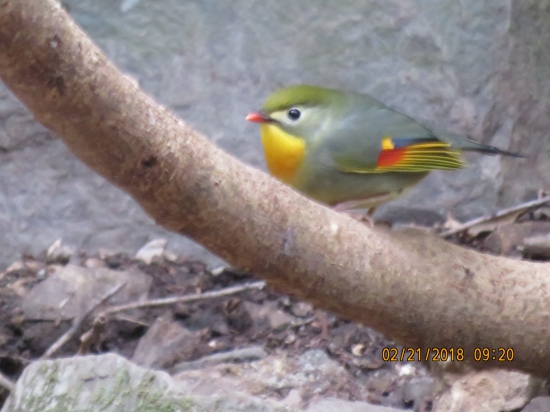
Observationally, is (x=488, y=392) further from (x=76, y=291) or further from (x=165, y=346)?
(x=76, y=291)

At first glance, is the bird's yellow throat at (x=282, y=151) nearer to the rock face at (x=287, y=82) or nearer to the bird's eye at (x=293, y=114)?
the bird's eye at (x=293, y=114)

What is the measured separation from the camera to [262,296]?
3529 millimetres

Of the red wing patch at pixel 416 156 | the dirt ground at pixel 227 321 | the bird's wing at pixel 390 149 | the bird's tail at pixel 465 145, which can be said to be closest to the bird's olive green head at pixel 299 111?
the bird's wing at pixel 390 149

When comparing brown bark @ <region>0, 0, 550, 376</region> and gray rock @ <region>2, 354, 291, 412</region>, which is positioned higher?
brown bark @ <region>0, 0, 550, 376</region>

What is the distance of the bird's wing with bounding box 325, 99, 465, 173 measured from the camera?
2.83 metres

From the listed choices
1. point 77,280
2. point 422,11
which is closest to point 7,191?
point 77,280

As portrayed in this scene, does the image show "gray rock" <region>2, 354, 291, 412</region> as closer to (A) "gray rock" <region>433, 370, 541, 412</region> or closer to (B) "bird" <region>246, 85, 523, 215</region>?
(A) "gray rock" <region>433, 370, 541, 412</region>

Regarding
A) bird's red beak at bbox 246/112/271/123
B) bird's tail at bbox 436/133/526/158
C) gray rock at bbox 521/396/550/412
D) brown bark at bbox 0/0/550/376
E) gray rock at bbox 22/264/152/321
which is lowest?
gray rock at bbox 521/396/550/412

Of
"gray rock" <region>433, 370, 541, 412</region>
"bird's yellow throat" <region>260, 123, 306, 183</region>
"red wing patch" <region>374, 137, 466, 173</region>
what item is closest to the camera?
"gray rock" <region>433, 370, 541, 412</region>

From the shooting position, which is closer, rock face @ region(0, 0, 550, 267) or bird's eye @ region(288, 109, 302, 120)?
bird's eye @ region(288, 109, 302, 120)

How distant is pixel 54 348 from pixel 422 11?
2.56 m

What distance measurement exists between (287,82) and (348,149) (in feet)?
4.15

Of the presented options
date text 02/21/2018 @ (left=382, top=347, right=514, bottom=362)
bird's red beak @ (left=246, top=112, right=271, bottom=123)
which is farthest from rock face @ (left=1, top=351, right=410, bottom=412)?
bird's red beak @ (left=246, top=112, right=271, bottom=123)

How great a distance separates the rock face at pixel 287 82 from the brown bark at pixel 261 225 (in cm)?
174
